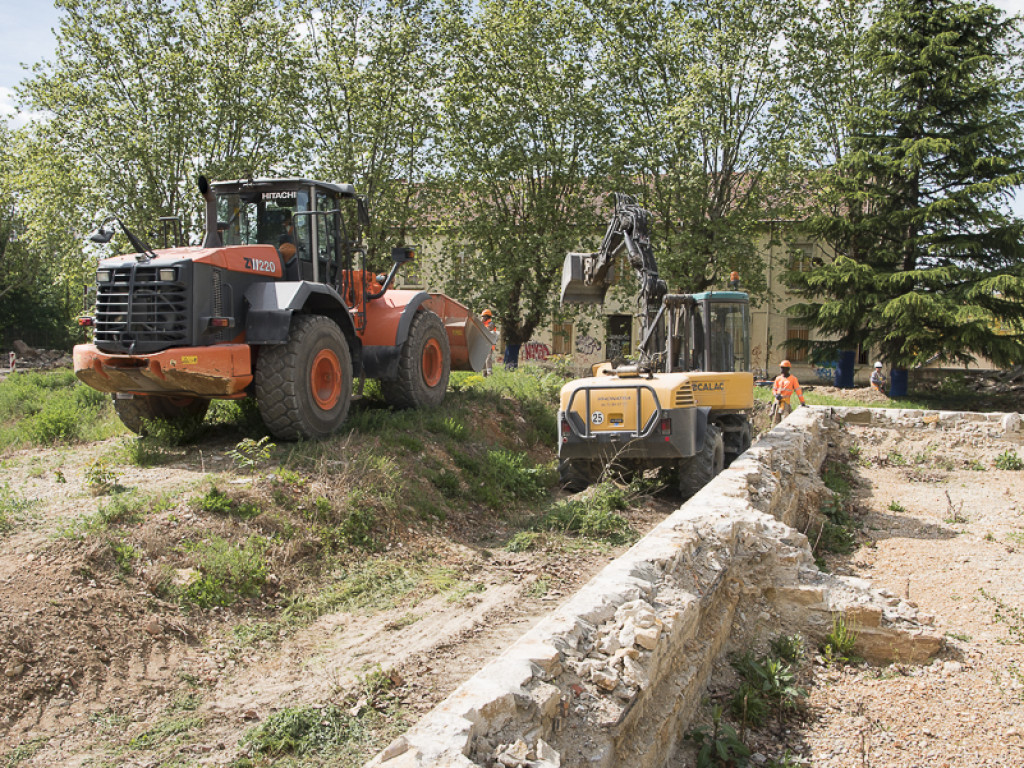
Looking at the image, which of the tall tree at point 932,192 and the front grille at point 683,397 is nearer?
the front grille at point 683,397

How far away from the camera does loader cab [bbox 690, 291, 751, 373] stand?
36.7 ft

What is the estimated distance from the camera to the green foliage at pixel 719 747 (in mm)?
3979

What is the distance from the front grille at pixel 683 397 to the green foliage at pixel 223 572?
210 inches

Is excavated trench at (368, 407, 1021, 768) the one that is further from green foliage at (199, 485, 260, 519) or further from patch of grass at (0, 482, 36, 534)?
patch of grass at (0, 482, 36, 534)

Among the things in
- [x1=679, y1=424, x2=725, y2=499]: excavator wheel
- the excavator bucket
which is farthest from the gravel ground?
the excavator bucket

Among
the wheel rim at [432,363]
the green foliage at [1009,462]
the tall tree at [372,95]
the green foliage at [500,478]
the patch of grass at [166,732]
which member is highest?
the tall tree at [372,95]

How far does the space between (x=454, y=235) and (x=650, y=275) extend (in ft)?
46.0

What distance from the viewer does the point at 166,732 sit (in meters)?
4.16

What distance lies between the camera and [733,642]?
5379 millimetres

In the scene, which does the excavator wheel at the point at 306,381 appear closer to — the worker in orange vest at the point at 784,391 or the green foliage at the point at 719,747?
the green foliage at the point at 719,747

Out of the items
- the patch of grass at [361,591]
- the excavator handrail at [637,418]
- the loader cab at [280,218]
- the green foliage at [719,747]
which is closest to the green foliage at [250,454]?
the patch of grass at [361,591]

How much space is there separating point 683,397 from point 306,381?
177 inches

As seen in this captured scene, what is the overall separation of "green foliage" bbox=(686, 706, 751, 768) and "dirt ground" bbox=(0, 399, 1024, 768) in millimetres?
183

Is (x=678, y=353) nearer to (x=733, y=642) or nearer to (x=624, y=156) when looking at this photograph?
(x=733, y=642)
